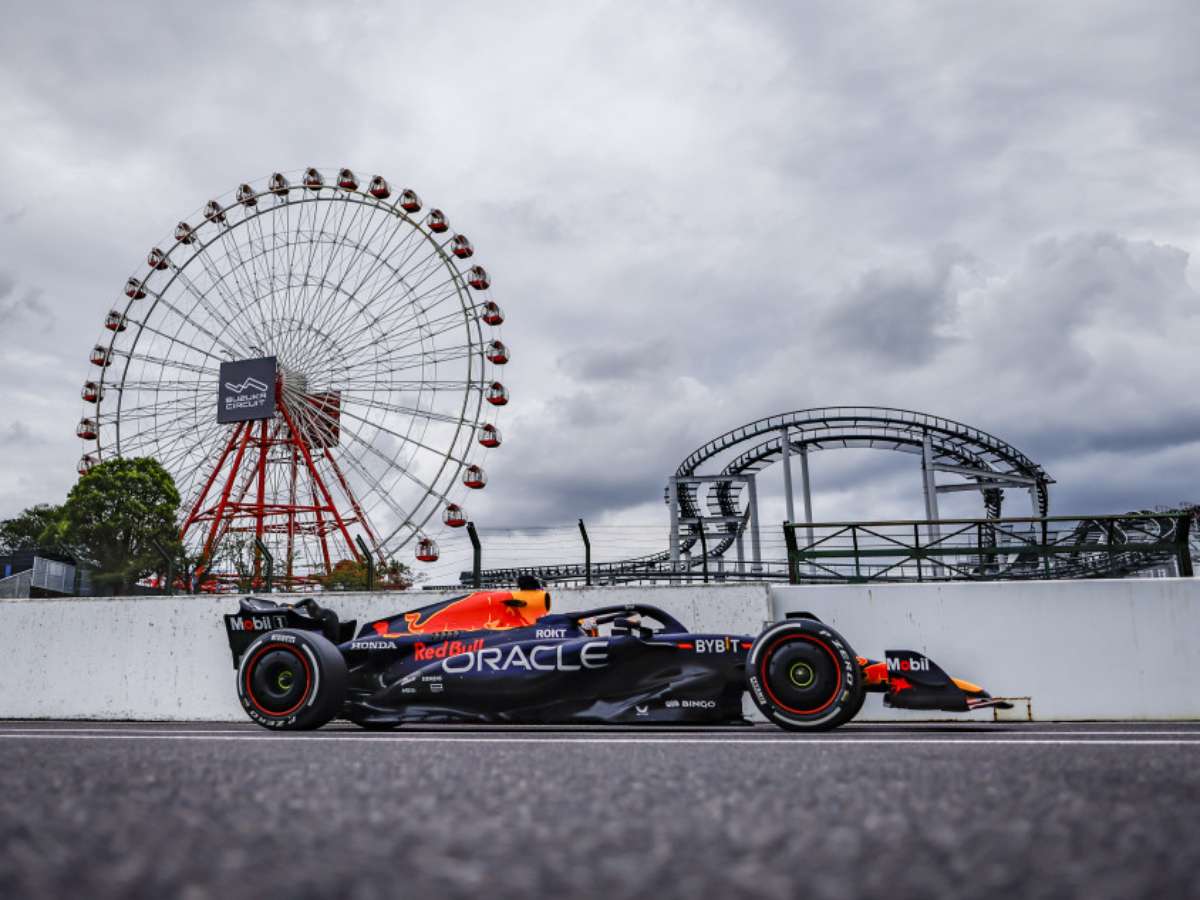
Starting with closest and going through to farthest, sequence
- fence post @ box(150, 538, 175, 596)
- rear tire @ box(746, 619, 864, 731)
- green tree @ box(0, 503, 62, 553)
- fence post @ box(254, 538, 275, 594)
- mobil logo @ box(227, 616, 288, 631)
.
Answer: rear tire @ box(746, 619, 864, 731)
mobil logo @ box(227, 616, 288, 631)
fence post @ box(150, 538, 175, 596)
fence post @ box(254, 538, 275, 594)
green tree @ box(0, 503, 62, 553)

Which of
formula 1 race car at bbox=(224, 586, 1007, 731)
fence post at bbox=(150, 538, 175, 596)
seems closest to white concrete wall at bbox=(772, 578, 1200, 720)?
formula 1 race car at bbox=(224, 586, 1007, 731)

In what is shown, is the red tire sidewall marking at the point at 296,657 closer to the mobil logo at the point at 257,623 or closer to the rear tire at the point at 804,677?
the mobil logo at the point at 257,623

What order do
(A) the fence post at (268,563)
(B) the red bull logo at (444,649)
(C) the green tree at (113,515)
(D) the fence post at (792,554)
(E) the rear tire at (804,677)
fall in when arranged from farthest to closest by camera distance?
(C) the green tree at (113,515), (A) the fence post at (268,563), (D) the fence post at (792,554), (B) the red bull logo at (444,649), (E) the rear tire at (804,677)

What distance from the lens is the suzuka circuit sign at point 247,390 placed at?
27.8 meters

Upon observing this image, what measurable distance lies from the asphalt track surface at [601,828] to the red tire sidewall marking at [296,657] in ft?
11.8

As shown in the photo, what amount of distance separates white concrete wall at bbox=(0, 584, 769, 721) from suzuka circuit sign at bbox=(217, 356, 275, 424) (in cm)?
1800

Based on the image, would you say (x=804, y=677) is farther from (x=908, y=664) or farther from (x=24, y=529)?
(x=24, y=529)

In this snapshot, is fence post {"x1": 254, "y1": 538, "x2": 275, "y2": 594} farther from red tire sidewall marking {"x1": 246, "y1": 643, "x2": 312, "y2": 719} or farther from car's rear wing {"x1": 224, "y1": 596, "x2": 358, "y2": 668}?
red tire sidewall marking {"x1": 246, "y1": 643, "x2": 312, "y2": 719}

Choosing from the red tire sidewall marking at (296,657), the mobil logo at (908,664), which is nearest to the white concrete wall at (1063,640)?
the mobil logo at (908,664)

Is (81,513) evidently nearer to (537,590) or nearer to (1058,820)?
(537,590)

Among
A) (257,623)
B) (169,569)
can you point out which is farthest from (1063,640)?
(169,569)

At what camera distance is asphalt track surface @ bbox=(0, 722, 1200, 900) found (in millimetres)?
1002

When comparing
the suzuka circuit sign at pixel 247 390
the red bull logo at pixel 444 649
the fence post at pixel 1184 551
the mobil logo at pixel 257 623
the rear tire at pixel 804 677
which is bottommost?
the rear tire at pixel 804 677

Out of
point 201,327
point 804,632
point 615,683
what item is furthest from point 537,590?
point 201,327
